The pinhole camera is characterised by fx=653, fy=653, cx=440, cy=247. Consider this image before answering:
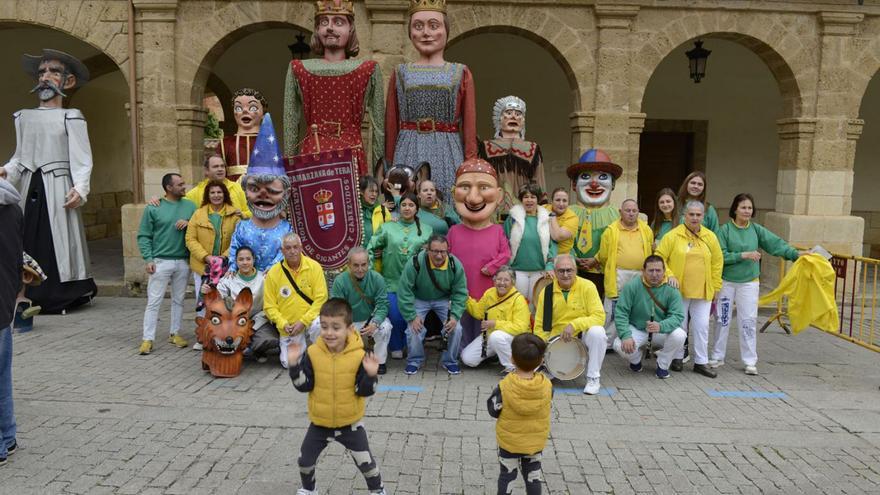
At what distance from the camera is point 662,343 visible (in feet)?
18.2

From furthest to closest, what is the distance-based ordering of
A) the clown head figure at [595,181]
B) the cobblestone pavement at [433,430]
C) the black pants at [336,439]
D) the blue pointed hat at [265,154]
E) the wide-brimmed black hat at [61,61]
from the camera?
the wide-brimmed black hat at [61,61] → the clown head figure at [595,181] → the blue pointed hat at [265,154] → the cobblestone pavement at [433,430] → the black pants at [336,439]

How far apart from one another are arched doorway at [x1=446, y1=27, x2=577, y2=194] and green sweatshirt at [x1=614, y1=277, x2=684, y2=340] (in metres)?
6.68

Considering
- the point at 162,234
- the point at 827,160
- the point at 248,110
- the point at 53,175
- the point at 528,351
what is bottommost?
the point at 528,351

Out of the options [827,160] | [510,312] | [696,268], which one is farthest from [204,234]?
[827,160]

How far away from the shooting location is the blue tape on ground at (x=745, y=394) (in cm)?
509

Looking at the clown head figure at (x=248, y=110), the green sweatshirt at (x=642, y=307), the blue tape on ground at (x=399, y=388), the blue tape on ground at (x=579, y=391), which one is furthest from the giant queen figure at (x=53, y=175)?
the green sweatshirt at (x=642, y=307)

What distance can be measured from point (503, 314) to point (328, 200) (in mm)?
1842

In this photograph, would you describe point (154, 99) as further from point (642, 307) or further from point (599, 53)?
point (642, 307)

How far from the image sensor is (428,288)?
17.9ft

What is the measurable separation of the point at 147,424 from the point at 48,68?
4737 millimetres

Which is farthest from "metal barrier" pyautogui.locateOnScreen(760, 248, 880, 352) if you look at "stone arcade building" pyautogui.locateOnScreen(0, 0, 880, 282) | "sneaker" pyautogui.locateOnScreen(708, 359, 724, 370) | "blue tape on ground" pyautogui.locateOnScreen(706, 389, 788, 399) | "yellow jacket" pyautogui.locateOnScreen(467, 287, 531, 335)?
"yellow jacket" pyautogui.locateOnScreen(467, 287, 531, 335)

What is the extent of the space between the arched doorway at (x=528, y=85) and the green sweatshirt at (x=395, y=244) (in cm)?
648

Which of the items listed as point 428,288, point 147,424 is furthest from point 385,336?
point 147,424

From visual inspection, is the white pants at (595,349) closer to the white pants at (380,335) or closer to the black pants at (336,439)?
the white pants at (380,335)
